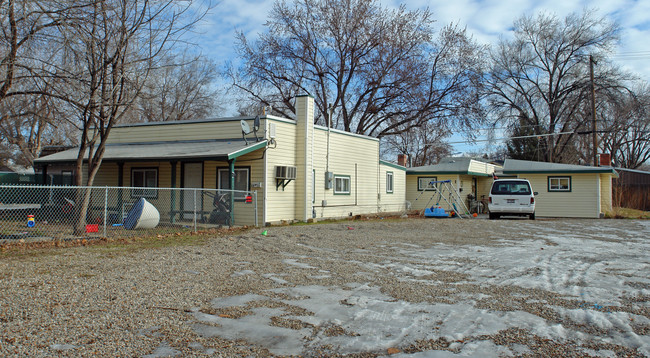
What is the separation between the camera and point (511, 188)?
19.8 m

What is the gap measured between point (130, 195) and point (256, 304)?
46.6 ft

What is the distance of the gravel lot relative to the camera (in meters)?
4.19

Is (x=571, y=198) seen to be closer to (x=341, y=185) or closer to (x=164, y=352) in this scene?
(x=341, y=185)

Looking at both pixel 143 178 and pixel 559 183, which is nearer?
pixel 143 178

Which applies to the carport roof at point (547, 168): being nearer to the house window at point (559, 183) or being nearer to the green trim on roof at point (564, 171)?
the green trim on roof at point (564, 171)

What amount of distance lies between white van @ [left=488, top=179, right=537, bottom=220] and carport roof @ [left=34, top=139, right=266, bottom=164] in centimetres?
1009

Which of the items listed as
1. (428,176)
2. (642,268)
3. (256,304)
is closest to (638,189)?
(428,176)

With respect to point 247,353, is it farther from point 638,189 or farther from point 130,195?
point 638,189

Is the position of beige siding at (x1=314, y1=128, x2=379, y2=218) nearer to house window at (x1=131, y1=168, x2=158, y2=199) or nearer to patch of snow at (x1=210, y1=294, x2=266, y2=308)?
house window at (x1=131, y1=168, x2=158, y2=199)

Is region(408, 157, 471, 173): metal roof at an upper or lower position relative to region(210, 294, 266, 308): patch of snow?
upper

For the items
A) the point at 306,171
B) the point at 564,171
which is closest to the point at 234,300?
the point at 306,171

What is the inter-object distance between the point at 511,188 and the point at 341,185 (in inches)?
276

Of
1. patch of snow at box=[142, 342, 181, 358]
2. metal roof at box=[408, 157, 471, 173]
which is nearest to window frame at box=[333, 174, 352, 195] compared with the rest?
metal roof at box=[408, 157, 471, 173]

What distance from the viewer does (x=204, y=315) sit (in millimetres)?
5082
